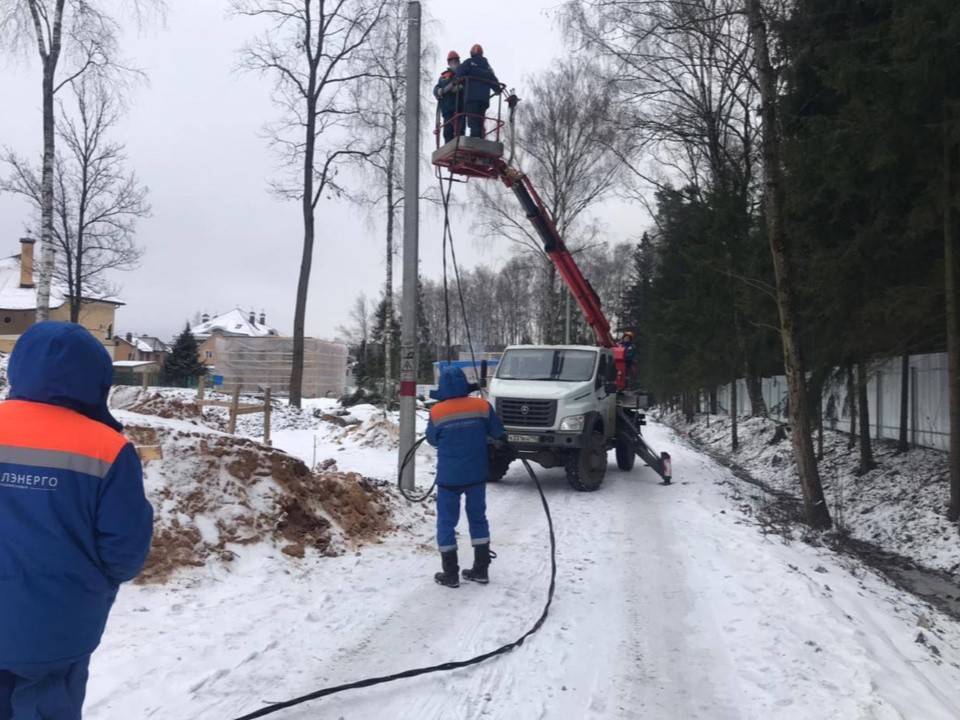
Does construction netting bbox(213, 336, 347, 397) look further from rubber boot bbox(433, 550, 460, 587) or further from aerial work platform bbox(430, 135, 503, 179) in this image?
rubber boot bbox(433, 550, 460, 587)

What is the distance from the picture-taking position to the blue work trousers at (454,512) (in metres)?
6.61

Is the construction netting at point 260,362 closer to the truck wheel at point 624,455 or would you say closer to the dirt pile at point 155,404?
the dirt pile at point 155,404

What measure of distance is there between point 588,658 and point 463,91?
874 cm

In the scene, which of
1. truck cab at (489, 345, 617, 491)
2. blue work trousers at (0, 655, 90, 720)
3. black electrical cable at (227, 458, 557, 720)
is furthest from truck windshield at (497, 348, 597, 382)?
blue work trousers at (0, 655, 90, 720)

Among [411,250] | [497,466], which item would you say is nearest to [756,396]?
[497,466]

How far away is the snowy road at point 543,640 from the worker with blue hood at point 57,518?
1.50 metres

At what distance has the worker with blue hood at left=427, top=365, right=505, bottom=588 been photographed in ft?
21.7

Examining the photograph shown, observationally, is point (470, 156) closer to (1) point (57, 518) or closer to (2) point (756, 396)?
(1) point (57, 518)

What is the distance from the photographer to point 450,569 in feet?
21.7

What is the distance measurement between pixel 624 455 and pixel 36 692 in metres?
13.7

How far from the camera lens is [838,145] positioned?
33.6 feet

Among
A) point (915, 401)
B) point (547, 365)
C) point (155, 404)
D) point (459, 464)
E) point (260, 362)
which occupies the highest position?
point (260, 362)

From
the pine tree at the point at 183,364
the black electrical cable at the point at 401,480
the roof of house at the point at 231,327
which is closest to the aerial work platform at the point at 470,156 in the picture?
the black electrical cable at the point at 401,480

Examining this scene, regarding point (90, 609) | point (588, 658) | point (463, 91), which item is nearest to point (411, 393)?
point (463, 91)
